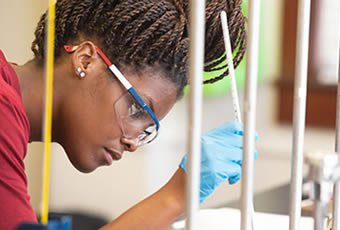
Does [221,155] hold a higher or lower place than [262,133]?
higher

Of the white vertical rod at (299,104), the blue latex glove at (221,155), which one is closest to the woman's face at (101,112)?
the blue latex glove at (221,155)

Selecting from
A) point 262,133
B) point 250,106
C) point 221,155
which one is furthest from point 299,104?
point 262,133

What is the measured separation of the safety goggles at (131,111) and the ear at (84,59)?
12 millimetres

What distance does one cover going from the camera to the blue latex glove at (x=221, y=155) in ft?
3.22

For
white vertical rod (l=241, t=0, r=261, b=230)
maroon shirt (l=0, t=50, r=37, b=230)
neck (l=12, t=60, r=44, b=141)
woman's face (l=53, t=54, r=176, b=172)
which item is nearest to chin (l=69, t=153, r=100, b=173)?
woman's face (l=53, t=54, r=176, b=172)

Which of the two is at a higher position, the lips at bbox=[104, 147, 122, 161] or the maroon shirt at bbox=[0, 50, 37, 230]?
the maroon shirt at bbox=[0, 50, 37, 230]

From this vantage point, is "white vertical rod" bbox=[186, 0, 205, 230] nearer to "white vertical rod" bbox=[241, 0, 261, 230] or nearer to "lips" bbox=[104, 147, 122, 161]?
"white vertical rod" bbox=[241, 0, 261, 230]

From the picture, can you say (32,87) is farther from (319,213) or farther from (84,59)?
(319,213)

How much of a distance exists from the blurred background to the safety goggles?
4.09 feet

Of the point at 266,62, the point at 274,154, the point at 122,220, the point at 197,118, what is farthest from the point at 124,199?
the point at 197,118

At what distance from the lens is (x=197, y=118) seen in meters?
0.58

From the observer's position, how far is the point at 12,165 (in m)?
0.70

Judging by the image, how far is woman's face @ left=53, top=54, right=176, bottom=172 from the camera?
973mm

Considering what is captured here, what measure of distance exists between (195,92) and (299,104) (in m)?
0.19
